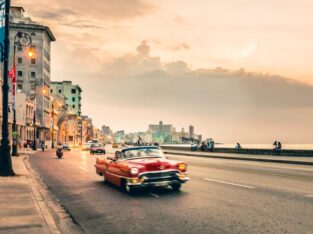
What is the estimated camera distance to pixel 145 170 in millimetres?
12469

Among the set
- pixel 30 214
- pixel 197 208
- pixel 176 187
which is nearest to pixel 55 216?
pixel 30 214

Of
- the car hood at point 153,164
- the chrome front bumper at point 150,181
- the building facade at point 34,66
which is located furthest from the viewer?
the building facade at point 34,66

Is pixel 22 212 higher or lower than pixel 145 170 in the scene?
lower

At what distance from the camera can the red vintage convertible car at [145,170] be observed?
1246 centimetres

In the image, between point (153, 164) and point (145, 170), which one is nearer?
point (145, 170)

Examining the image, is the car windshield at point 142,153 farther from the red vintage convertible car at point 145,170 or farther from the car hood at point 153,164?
the car hood at point 153,164

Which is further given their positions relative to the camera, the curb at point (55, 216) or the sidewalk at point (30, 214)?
the curb at point (55, 216)

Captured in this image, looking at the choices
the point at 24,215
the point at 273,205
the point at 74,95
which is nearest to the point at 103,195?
the point at 24,215

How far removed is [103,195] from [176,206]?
3.39 metres

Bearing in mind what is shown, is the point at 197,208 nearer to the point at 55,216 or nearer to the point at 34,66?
the point at 55,216

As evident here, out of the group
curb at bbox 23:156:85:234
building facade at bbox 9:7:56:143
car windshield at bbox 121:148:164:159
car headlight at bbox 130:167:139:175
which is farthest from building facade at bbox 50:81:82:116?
car headlight at bbox 130:167:139:175

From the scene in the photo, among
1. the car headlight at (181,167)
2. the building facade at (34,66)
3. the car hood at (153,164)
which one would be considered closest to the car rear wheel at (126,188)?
the car hood at (153,164)

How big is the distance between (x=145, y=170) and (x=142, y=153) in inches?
71.5

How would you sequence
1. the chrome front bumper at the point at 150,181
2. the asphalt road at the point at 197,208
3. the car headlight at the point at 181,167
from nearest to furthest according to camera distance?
the asphalt road at the point at 197,208 → the chrome front bumper at the point at 150,181 → the car headlight at the point at 181,167
